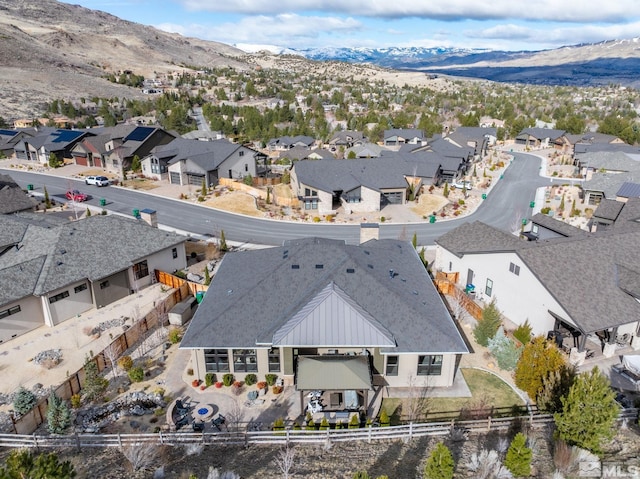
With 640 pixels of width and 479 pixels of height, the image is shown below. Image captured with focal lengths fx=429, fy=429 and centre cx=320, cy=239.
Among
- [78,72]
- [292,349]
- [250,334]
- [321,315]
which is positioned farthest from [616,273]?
[78,72]

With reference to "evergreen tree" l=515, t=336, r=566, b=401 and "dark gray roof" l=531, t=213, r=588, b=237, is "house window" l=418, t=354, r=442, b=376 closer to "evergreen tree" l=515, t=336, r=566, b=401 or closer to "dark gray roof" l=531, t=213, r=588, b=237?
"evergreen tree" l=515, t=336, r=566, b=401

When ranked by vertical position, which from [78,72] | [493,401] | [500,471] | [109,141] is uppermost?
[78,72]

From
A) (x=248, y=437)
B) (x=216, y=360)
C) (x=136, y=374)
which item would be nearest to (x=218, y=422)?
(x=248, y=437)

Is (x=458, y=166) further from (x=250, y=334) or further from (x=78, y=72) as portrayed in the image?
(x=78, y=72)

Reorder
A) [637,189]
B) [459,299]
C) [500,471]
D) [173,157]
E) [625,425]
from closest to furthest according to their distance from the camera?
[500,471]
[625,425]
[459,299]
[637,189]
[173,157]

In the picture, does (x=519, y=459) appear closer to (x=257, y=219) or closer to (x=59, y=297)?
(x=59, y=297)

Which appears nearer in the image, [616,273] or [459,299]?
[616,273]

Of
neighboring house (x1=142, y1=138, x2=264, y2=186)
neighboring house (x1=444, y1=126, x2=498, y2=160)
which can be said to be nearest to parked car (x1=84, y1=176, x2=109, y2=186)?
neighboring house (x1=142, y1=138, x2=264, y2=186)
